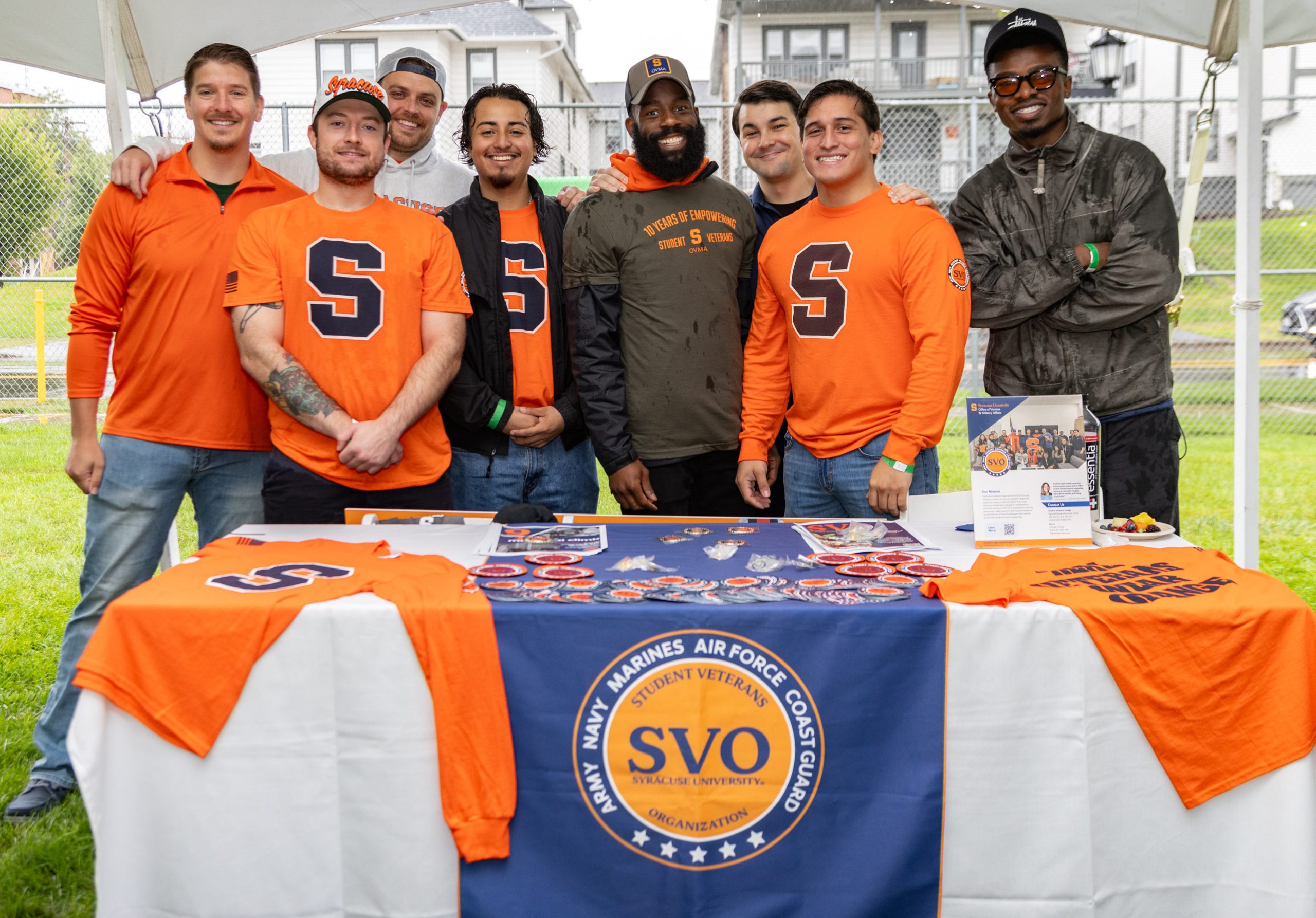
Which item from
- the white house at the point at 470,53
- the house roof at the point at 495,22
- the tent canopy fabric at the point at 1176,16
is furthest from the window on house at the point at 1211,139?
the tent canopy fabric at the point at 1176,16

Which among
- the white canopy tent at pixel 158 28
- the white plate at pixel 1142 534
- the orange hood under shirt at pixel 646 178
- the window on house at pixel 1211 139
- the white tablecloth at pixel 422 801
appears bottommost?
the white tablecloth at pixel 422 801

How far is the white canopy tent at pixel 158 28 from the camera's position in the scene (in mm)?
3500

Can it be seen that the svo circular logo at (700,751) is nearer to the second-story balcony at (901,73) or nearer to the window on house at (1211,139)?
the window on house at (1211,139)

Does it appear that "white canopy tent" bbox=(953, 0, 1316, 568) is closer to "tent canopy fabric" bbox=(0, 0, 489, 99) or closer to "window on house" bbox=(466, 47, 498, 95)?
"tent canopy fabric" bbox=(0, 0, 489, 99)

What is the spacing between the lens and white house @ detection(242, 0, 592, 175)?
685 inches

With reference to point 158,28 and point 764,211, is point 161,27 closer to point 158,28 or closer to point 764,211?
point 158,28

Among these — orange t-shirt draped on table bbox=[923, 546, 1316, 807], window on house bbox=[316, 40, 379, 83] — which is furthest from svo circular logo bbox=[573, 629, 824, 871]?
window on house bbox=[316, 40, 379, 83]

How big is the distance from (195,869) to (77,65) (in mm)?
3067

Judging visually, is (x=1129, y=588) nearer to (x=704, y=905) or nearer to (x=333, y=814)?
(x=704, y=905)

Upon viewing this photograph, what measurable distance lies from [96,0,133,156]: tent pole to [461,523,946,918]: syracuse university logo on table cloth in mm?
2344

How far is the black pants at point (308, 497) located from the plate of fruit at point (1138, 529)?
Result: 1.77 m

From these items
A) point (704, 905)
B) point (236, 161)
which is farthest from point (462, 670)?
point (236, 161)

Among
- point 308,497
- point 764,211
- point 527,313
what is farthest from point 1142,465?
point 308,497

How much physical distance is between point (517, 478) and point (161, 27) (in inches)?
79.0
